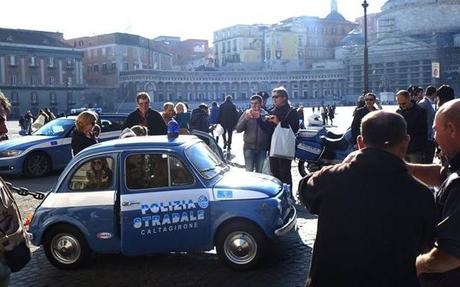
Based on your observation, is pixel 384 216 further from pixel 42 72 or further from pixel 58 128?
pixel 42 72

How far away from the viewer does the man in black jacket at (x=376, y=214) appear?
2721 millimetres

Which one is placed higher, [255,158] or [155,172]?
[155,172]

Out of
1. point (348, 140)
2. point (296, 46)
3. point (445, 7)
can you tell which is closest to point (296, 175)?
point (348, 140)

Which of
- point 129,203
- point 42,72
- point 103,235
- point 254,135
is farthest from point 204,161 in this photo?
point 42,72

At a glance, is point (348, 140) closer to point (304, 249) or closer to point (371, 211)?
point (304, 249)

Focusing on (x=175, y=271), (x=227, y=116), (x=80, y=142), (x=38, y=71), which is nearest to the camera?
(x=175, y=271)

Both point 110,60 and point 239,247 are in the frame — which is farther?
point 110,60

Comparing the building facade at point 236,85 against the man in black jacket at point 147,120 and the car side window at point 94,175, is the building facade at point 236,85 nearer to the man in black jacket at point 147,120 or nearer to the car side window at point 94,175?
the man in black jacket at point 147,120

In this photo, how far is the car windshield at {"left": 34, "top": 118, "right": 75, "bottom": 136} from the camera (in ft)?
48.6

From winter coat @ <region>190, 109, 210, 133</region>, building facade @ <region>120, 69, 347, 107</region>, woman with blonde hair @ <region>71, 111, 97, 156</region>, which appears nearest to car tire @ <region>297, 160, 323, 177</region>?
winter coat @ <region>190, 109, 210, 133</region>

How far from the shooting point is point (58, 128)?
14953 millimetres

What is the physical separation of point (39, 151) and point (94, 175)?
337 inches

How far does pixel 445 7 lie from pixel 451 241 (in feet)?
354

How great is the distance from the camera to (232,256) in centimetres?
620
